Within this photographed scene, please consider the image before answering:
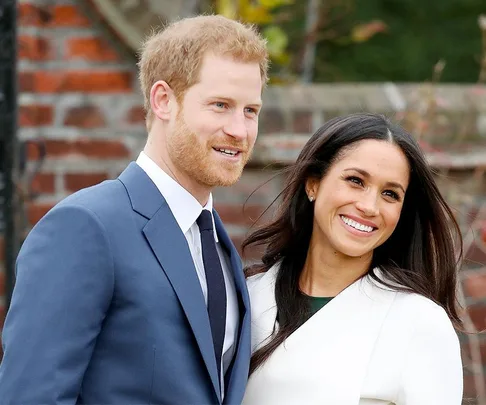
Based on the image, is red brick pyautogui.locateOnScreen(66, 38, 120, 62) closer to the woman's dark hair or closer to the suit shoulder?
the woman's dark hair

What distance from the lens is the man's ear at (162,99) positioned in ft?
9.82

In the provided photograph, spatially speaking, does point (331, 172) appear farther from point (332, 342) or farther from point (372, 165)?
point (332, 342)

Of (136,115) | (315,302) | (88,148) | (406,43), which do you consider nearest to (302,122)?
(136,115)

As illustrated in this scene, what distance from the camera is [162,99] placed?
9.87 ft

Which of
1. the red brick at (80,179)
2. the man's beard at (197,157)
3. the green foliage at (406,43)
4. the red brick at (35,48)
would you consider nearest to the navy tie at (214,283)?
the man's beard at (197,157)

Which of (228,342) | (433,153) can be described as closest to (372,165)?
(228,342)

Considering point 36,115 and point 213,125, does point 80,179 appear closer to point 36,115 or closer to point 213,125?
point 36,115

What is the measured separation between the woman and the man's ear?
0.59 m

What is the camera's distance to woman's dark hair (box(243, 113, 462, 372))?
3.30 m

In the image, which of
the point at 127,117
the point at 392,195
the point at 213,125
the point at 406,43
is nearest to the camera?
the point at 213,125

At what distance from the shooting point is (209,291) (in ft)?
9.81

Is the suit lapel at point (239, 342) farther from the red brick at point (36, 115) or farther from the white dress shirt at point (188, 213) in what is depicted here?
the red brick at point (36, 115)

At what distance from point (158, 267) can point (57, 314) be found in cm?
30

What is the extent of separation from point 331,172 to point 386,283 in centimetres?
36
